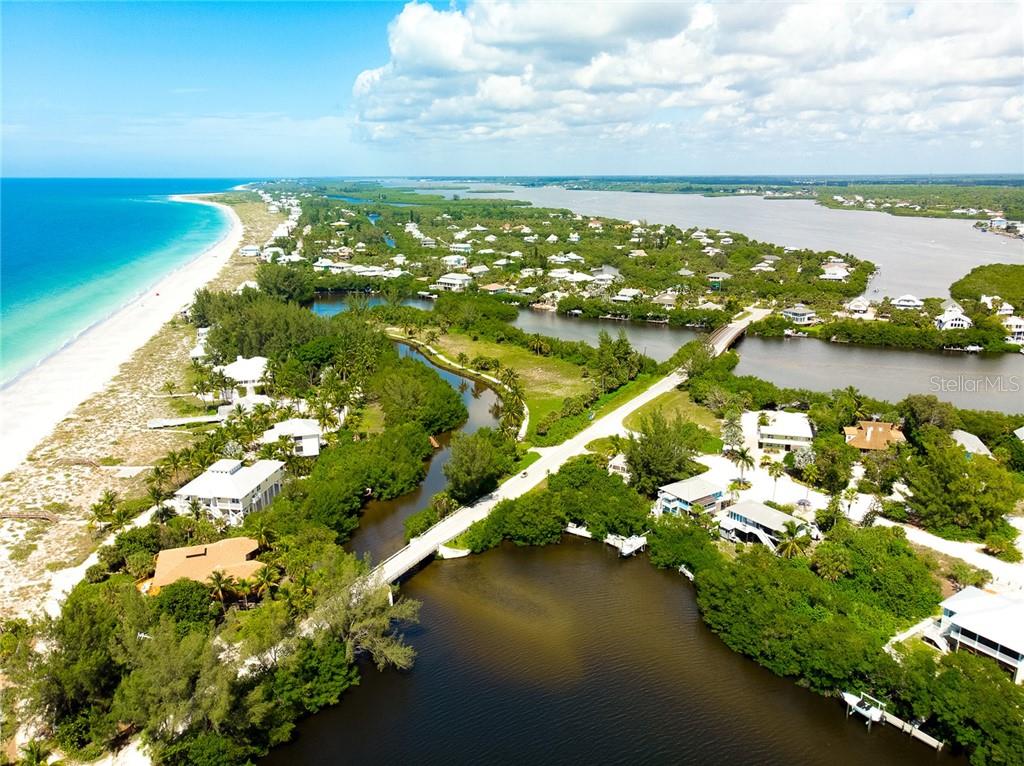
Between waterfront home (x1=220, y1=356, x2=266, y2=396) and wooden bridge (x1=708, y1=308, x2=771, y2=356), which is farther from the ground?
waterfront home (x1=220, y1=356, x2=266, y2=396)

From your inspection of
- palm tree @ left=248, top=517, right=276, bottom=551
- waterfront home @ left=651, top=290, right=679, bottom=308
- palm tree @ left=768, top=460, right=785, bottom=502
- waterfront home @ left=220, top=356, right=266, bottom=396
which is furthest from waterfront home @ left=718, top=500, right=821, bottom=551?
waterfront home @ left=651, top=290, right=679, bottom=308

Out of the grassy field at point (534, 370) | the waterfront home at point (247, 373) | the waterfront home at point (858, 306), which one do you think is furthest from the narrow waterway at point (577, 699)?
the waterfront home at point (858, 306)

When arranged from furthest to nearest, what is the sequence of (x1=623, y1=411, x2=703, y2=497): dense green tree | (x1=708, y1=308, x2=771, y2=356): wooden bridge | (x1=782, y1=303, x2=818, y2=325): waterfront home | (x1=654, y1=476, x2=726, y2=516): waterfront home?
(x1=782, y1=303, x2=818, y2=325): waterfront home, (x1=708, y1=308, x2=771, y2=356): wooden bridge, (x1=623, y1=411, x2=703, y2=497): dense green tree, (x1=654, y1=476, x2=726, y2=516): waterfront home

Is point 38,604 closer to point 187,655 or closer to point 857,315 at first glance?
point 187,655

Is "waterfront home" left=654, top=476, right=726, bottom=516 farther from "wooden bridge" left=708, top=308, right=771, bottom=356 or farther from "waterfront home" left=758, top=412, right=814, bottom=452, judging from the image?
"wooden bridge" left=708, top=308, right=771, bottom=356

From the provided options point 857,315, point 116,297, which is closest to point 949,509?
point 857,315

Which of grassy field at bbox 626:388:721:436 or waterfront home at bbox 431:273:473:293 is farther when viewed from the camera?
waterfront home at bbox 431:273:473:293

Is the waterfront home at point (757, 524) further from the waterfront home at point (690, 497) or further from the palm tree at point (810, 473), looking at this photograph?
the palm tree at point (810, 473)

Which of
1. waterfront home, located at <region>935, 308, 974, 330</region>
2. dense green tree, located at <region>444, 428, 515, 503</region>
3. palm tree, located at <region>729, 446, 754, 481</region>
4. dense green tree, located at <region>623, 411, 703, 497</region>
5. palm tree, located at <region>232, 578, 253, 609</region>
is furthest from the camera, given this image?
waterfront home, located at <region>935, 308, 974, 330</region>
